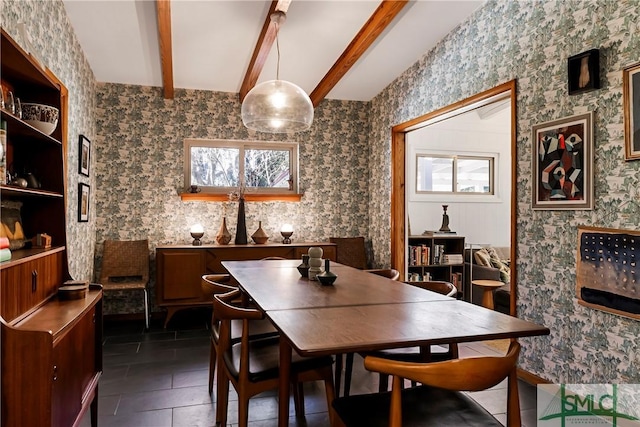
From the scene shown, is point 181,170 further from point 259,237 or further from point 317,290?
point 317,290

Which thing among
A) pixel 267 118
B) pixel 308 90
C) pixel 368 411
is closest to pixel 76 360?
pixel 368 411

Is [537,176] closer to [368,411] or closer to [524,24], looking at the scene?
[524,24]

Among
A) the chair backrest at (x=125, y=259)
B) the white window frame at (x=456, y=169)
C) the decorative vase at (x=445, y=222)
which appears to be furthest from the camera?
the white window frame at (x=456, y=169)

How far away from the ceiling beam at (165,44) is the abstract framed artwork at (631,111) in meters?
3.12

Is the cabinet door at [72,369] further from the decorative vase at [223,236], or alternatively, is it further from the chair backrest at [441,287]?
the decorative vase at [223,236]

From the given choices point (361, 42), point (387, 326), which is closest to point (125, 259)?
point (361, 42)

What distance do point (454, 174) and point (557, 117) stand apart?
10.9 feet

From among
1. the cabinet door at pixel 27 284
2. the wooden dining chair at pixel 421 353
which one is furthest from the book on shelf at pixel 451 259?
the cabinet door at pixel 27 284

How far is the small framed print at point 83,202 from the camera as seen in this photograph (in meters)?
3.93

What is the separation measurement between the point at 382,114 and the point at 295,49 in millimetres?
1586

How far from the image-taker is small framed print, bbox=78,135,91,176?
3.92 m

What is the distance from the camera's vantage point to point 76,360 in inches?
73.4

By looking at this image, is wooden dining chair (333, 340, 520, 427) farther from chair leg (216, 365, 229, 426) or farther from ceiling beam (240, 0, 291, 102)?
ceiling beam (240, 0, 291, 102)

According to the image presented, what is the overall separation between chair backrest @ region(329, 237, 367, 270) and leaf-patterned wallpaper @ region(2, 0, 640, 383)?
0.48ft
